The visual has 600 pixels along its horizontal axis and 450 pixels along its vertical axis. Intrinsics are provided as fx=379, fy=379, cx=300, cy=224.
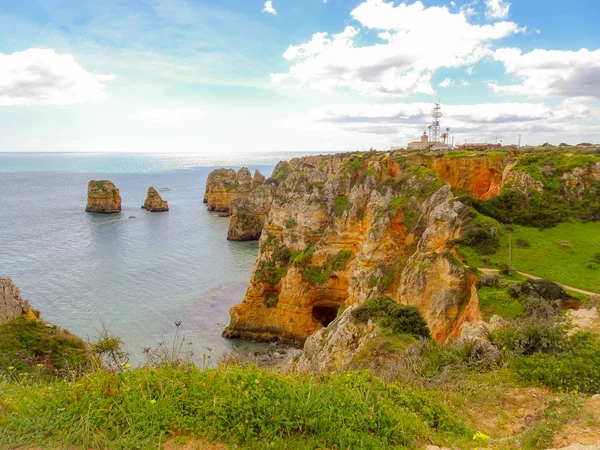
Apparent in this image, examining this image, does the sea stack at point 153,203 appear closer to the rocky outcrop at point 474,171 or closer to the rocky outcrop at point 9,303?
the rocky outcrop at point 474,171

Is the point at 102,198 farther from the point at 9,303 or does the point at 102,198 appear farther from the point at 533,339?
the point at 533,339

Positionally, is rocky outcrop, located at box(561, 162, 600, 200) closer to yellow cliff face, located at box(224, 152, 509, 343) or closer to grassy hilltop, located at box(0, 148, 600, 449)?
yellow cliff face, located at box(224, 152, 509, 343)

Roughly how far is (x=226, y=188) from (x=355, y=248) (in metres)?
66.0

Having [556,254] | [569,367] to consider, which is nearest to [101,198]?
[556,254]

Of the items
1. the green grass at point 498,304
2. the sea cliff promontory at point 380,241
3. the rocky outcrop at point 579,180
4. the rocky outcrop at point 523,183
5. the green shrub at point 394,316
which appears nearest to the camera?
the green shrub at point 394,316

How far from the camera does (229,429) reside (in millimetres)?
5105

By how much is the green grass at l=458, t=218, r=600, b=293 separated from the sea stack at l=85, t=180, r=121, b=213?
82431 mm

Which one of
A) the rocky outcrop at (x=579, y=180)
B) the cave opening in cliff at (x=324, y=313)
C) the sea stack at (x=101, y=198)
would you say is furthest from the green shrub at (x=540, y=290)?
the sea stack at (x=101, y=198)

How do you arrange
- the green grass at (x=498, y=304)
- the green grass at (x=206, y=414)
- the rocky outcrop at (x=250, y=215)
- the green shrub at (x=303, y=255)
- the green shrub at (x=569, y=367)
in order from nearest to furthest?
the green grass at (x=206, y=414), the green shrub at (x=569, y=367), the green grass at (x=498, y=304), the green shrub at (x=303, y=255), the rocky outcrop at (x=250, y=215)

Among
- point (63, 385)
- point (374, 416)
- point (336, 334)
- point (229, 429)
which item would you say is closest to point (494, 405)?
point (374, 416)

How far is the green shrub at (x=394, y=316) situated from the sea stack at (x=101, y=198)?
8256cm

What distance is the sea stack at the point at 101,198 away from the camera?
8438cm

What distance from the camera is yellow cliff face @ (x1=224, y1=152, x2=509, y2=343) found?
2242 centimetres

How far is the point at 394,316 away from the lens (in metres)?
14.6
